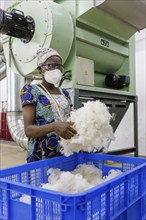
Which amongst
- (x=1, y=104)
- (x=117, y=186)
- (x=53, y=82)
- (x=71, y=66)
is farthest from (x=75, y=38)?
(x=1, y=104)

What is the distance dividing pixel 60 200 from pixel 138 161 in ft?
1.90

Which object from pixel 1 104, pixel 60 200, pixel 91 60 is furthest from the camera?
pixel 1 104

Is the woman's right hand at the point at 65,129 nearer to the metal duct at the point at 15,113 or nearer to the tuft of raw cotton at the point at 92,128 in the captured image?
the tuft of raw cotton at the point at 92,128

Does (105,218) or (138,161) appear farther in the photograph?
(138,161)

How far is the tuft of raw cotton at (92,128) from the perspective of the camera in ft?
3.17

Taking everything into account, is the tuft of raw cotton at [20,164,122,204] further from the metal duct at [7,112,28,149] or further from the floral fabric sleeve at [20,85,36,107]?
the metal duct at [7,112,28,149]

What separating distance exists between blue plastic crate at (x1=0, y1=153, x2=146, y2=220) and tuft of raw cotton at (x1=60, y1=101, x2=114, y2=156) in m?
0.17

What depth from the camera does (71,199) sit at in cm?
52

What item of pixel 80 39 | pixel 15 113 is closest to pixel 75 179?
pixel 80 39

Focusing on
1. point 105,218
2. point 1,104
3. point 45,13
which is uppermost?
point 45,13

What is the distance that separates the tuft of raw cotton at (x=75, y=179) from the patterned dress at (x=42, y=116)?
0.47 ft

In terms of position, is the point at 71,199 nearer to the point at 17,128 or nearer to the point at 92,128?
the point at 92,128

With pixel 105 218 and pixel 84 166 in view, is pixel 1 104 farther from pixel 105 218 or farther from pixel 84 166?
pixel 105 218

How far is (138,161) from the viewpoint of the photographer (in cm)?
102
